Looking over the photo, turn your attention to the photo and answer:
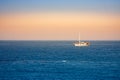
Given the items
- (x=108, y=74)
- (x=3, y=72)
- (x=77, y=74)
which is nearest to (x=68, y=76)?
(x=77, y=74)

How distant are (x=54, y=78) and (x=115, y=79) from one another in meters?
9.79

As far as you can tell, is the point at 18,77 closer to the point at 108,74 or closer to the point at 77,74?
the point at 77,74

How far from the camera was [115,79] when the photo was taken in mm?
57812

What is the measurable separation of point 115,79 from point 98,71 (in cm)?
1014

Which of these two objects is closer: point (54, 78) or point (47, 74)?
point (54, 78)

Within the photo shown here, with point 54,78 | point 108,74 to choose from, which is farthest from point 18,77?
point 108,74

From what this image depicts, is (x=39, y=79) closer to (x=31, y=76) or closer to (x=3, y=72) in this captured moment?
(x=31, y=76)

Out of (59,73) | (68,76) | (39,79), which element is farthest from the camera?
(59,73)

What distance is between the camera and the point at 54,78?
193 ft

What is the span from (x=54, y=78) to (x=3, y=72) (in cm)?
1260

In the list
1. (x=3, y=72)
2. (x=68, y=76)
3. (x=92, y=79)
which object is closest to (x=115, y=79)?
(x=92, y=79)

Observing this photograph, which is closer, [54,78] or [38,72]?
[54,78]

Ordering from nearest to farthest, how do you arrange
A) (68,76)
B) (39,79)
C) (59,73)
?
1. (39,79)
2. (68,76)
3. (59,73)

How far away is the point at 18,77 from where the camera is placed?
6028cm
